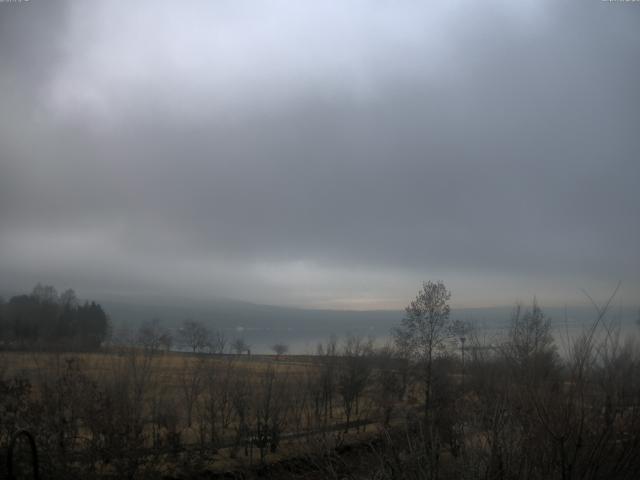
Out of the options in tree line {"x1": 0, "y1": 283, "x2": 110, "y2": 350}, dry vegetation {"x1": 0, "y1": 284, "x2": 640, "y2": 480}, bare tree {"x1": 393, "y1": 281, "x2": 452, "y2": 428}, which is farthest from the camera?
bare tree {"x1": 393, "y1": 281, "x2": 452, "y2": 428}

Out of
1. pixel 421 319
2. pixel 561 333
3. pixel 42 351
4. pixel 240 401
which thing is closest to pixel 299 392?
pixel 240 401

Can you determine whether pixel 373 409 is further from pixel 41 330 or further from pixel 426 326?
pixel 41 330

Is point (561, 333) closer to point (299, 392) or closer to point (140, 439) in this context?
point (140, 439)

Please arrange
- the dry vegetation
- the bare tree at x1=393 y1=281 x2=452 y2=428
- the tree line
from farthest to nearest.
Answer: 1. the bare tree at x1=393 y1=281 x2=452 y2=428
2. the tree line
3. the dry vegetation

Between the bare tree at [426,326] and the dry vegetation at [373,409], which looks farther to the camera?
the bare tree at [426,326]

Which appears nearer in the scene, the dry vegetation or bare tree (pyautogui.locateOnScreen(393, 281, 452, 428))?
A: the dry vegetation

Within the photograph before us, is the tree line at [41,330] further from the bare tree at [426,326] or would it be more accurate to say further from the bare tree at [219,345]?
the bare tree at [426,326]

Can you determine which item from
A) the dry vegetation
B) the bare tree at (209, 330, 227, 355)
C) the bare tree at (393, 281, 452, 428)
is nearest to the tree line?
the dry vegetation

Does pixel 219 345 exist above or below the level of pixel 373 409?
above

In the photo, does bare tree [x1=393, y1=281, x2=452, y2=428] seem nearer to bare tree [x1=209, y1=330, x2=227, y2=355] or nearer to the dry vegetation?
the dry vegetation

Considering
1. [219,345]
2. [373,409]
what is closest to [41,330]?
[219,345]

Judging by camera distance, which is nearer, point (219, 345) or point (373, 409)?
point (373, 409)

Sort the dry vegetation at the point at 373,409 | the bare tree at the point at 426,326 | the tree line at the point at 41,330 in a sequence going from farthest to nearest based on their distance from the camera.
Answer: the bare tree at the point at 426,326 < the tree line at the point at 41,330 < the dry vegetation at the point at 373,409

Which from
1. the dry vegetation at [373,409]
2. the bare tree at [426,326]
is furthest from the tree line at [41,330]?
the bare tree at [426,326]
